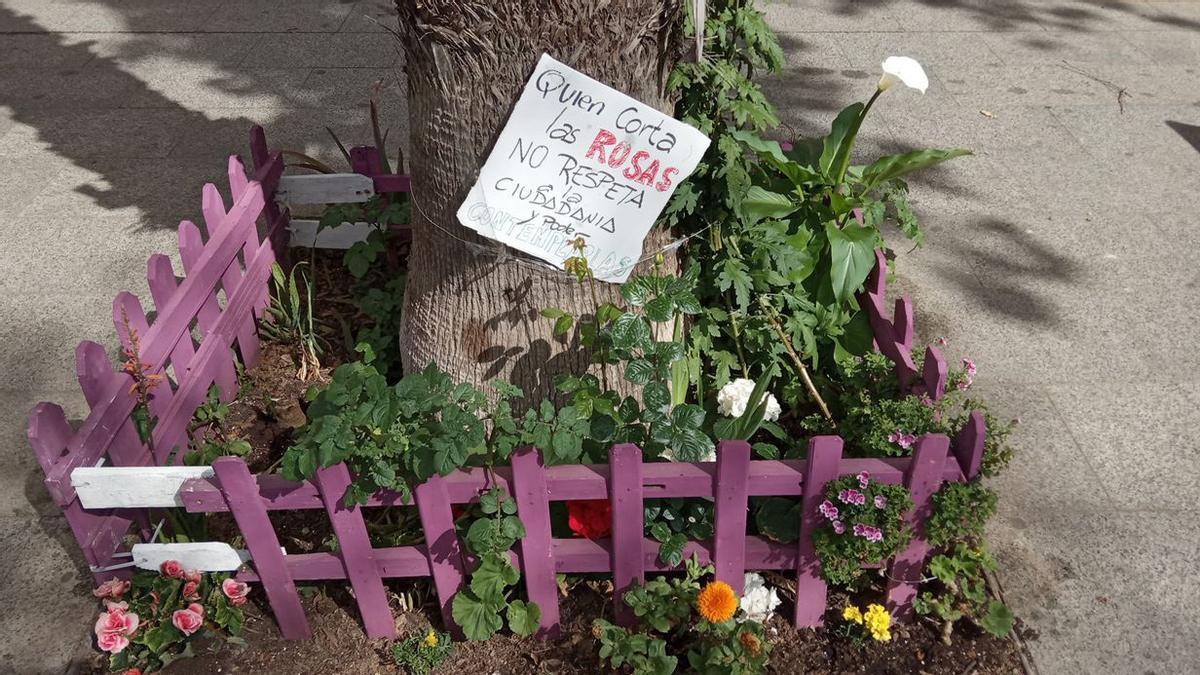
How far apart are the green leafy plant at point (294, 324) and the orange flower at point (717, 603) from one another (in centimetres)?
177

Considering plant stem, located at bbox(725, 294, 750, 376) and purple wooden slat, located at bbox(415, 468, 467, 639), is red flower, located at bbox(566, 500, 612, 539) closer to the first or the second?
purple wooden slat, located at bbox(415, 468, 467, 639)

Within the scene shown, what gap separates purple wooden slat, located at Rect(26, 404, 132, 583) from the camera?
Answer: 213 centimetres

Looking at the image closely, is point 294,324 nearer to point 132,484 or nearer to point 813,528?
point 132,484

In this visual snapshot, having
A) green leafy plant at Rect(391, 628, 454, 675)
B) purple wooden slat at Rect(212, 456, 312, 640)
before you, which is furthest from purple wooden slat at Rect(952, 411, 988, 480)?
purple wooden slat at Rect(212, 456, 312, 640)

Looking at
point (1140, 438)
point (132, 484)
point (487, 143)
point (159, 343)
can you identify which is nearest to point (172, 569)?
point (132, 484)

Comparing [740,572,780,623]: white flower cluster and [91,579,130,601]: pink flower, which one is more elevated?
[91,579,130,601]: pink flower

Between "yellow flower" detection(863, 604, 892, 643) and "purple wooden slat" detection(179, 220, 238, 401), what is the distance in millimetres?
2140

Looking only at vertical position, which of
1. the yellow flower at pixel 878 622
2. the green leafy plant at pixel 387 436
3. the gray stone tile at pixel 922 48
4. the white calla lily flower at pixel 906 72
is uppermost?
the white calla lily flower at pixel 906 72

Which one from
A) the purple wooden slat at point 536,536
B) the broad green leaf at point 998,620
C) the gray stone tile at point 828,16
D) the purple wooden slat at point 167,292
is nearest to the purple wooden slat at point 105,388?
the purple wooden slat at point 167,292

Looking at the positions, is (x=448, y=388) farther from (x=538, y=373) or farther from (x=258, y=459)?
(x=258, y=459)

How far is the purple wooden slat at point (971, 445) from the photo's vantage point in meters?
2.11

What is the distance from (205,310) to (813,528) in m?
2.01

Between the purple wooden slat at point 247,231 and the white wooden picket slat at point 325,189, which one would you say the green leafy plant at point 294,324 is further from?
the white wooden picket slat at point 325,189

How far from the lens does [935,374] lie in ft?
7.82
